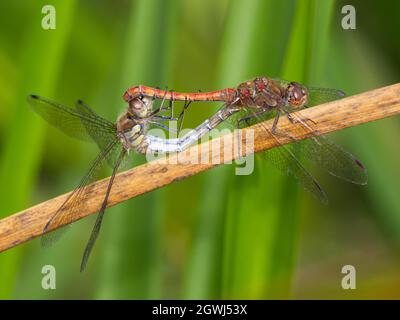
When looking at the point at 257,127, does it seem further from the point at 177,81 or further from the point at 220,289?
the point at 177,81

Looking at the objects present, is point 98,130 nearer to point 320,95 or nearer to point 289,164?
point 289,164

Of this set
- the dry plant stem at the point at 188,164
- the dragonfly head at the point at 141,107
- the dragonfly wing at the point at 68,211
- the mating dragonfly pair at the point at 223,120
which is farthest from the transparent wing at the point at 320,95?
the dragonfly wing at the point at 68,211

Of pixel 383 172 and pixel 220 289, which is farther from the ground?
pixel 383 172

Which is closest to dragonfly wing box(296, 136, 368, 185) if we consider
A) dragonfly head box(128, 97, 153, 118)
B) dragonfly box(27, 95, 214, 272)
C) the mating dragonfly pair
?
the mating dragonfly pair

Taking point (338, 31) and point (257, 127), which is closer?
point (257, 127)

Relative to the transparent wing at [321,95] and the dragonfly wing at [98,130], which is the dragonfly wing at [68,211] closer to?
the dragonfly wing at [98,130]

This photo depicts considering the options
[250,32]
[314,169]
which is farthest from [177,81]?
[250,32]

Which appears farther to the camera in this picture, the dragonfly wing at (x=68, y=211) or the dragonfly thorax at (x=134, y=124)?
the dragonfly thorax at (x=134, y=124)
